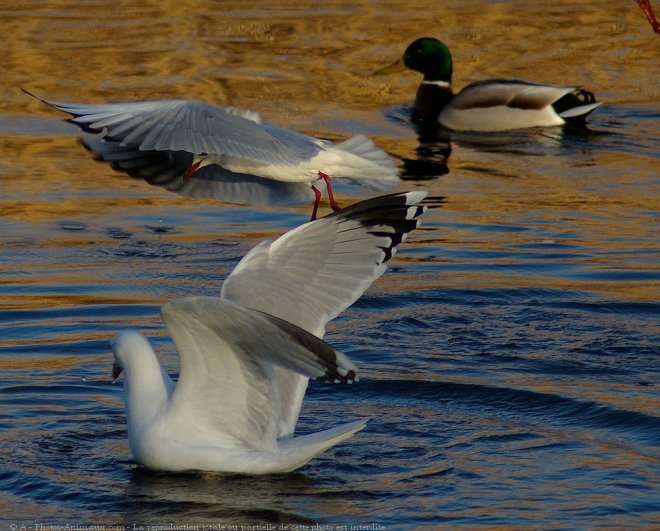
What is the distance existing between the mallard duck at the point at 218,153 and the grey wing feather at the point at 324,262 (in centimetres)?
122

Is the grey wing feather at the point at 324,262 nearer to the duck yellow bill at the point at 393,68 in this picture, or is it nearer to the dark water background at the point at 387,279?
the dark water background at the point at 387,279

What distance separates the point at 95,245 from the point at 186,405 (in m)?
4.01

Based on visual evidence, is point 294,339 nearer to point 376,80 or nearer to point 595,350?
point 595,350

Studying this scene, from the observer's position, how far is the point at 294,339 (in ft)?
17.6

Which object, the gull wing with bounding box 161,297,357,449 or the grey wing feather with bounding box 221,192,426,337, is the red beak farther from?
the gull wing with bounding box 161,297,357,449

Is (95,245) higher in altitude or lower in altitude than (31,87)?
lower

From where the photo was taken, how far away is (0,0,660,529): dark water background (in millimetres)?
5938

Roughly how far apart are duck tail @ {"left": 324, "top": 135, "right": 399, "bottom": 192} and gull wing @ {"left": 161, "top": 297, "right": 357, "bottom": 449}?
2158 mm

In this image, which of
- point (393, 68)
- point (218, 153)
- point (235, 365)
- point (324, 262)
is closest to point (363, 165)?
point (218, 153)

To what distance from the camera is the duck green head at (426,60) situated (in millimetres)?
15039

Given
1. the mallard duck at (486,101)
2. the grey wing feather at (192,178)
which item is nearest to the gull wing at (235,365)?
the grey wing feather at (192,178)

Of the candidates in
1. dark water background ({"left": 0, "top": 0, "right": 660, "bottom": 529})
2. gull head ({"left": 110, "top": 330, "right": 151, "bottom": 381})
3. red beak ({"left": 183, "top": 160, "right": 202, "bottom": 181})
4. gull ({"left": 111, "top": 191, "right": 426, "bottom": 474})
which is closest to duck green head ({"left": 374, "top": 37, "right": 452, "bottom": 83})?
dark water background ({"left": 0, "top": 0, "right": 660, "bottom": 529})

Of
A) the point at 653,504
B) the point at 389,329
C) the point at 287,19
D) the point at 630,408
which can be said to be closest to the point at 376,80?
the point at 287,19

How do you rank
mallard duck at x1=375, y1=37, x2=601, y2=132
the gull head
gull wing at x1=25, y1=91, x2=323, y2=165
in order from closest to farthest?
the gull head → gull wing at x1=25, y1=91, x2=323, y2=165 → mallard duck at x1=375, y1=37, x2=601, y2=132
